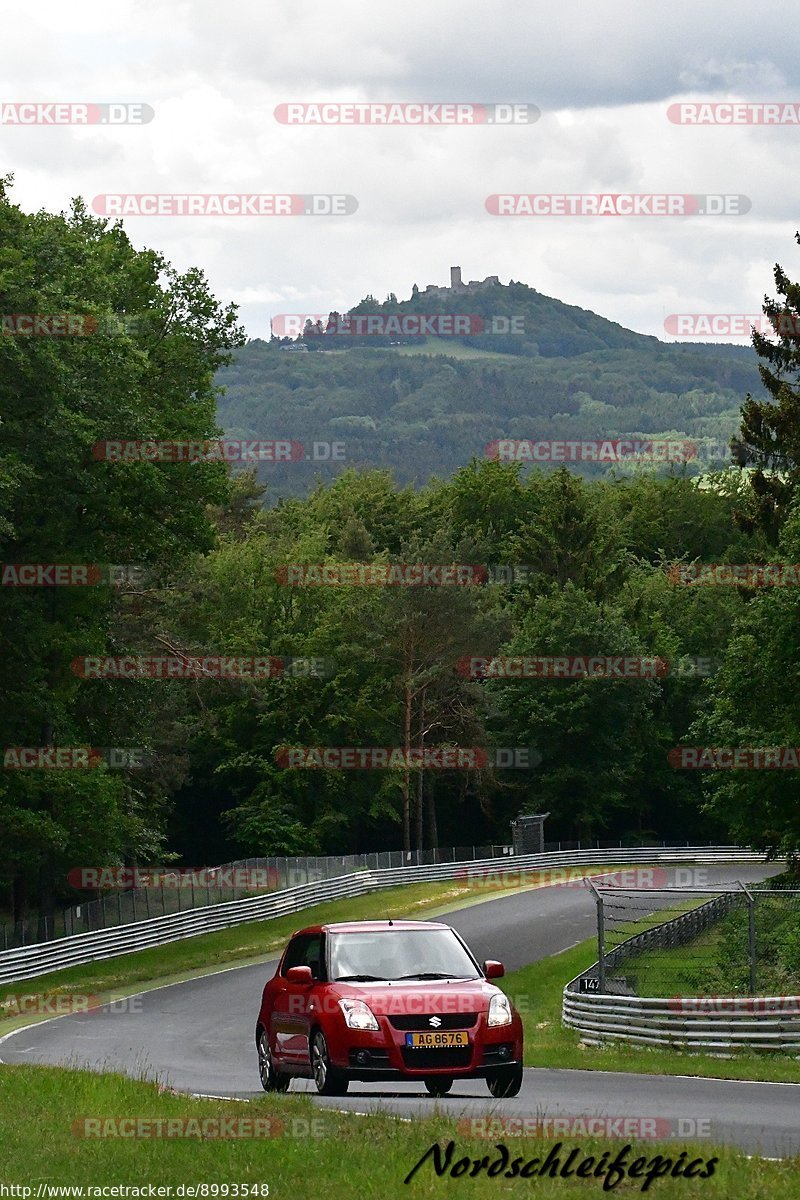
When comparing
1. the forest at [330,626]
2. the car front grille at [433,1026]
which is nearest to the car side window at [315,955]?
the car front grille at [433,1026]

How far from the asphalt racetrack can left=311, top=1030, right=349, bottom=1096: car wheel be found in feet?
0.47

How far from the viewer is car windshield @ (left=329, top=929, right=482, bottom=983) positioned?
51.1 feet

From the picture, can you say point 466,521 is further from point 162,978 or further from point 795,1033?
point 795,1033

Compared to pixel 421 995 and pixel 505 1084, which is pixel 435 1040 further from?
pixel 505 1084

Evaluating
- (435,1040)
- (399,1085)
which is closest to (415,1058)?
(435,1040)

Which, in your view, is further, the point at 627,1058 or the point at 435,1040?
the point at 627,1058

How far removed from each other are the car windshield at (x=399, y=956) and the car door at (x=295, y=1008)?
0.90 feet

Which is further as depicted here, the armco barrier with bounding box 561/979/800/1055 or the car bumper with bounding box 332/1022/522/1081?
the armco barrier with bounding box 561/979/800/1055

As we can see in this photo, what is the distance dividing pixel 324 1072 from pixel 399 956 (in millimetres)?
1372

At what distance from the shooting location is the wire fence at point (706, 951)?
24.3 meters

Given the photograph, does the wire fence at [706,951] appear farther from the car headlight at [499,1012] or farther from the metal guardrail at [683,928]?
the car headlight at [499,1012]

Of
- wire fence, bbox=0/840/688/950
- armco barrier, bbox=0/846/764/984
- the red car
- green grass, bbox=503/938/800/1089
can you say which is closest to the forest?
wire fence, bbox=0/840/688/950

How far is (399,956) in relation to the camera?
15820 mm

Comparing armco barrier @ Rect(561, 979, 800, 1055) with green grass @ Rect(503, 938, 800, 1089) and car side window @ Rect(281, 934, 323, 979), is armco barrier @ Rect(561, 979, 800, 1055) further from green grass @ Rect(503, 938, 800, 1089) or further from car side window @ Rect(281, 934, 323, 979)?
car side window @ Rect(281, 934, 323, 979)
